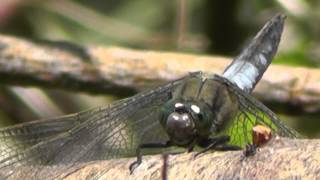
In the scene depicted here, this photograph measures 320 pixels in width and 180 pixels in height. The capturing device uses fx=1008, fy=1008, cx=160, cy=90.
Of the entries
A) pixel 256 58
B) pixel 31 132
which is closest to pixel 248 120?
pixel 256 58

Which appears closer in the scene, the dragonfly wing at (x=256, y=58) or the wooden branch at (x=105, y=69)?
the dragonfly wing at (x=256, y=58)

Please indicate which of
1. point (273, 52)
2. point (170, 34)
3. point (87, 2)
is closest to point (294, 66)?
point (273, 52)

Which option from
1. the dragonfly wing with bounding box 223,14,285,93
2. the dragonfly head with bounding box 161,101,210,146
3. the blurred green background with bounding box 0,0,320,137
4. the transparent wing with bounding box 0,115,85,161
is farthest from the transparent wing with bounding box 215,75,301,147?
the blurred green background with bounding box 0,0,320,137

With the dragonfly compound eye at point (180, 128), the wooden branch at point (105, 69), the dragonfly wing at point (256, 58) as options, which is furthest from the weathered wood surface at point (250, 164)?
the wooden branch at point (105, 69)

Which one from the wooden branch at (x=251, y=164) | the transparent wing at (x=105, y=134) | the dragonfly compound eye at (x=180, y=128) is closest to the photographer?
the wooden branch at (x=251, y=164)

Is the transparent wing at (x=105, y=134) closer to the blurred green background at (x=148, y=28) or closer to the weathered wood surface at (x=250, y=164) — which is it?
the weathered wood surface at (x=250, y=164)

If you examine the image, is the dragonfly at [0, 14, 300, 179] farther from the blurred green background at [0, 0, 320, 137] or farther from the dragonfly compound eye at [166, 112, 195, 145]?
the blurred green background at [0, 0, 320, 137]
